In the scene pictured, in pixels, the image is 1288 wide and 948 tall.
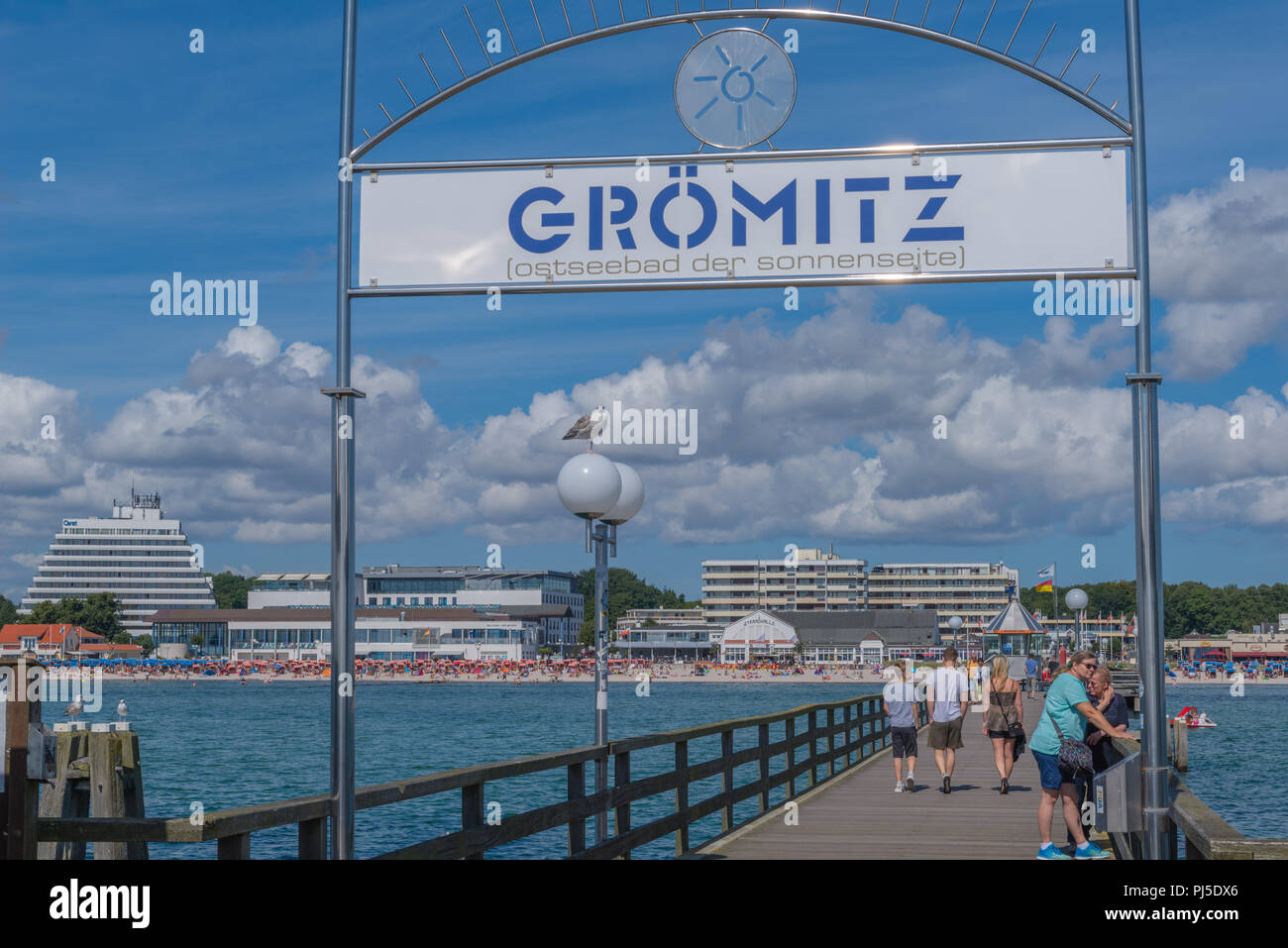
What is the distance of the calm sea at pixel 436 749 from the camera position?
31906mm

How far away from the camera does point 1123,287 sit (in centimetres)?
721

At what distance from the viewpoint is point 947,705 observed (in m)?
17.1

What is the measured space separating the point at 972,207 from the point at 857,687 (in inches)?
6374

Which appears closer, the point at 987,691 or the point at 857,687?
the point at 987,691

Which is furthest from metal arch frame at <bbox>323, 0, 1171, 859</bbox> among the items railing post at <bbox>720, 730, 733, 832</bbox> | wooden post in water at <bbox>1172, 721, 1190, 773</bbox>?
wooden post in water at <bbox>1172, 721, 1190, 773</bbox>

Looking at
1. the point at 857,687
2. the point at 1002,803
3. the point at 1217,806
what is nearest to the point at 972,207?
the point at 1002,803

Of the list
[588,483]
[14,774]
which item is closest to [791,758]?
[588,483]

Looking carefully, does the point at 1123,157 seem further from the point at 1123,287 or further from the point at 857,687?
the point at 857,687

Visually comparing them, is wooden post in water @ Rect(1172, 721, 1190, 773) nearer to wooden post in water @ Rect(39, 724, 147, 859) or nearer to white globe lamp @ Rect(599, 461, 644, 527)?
white globe lamp @ Rect(599, 461, 644, 527)

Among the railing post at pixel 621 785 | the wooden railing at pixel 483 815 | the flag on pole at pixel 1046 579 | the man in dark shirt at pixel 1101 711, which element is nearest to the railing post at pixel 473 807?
the wooden railing at pixel 483 815

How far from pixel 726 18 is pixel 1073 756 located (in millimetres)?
6231

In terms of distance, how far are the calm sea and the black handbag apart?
11.2 metres

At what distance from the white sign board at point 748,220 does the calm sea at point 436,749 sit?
15275 millimetres

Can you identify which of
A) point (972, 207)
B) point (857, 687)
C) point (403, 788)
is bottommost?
point (857, 687)
